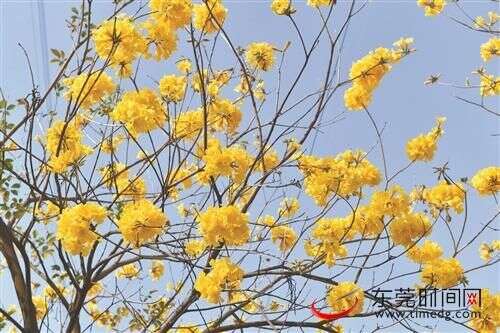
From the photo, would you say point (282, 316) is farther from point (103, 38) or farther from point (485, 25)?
point (485, 25)

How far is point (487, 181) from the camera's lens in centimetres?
334

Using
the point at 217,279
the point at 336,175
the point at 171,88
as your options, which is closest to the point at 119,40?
the point at 171,88

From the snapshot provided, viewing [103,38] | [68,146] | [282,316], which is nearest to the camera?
[103,38]

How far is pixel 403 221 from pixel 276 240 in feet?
2.48

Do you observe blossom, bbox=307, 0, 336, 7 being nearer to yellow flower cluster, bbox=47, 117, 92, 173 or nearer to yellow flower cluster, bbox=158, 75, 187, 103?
yellow flower cluster, bbox=158, 75, 187, 103

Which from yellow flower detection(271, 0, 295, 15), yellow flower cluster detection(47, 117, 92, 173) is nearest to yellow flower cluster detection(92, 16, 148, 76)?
yellow flower cluster detection(47, 117, 92, 173)

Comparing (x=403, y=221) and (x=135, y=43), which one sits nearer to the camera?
(x=135, y=43)

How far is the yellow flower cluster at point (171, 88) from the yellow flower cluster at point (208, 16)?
0.29m

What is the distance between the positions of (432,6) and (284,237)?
1629mm

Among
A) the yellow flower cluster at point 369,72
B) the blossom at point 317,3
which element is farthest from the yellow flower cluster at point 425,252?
the blossom at point 317,3

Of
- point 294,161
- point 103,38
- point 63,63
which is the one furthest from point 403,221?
point 63,63

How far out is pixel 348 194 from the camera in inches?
124

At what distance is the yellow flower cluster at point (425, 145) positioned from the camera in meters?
3.11

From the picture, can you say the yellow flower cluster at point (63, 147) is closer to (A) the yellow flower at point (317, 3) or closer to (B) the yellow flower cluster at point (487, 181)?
(A) the yellow flower at point (317, 3)
